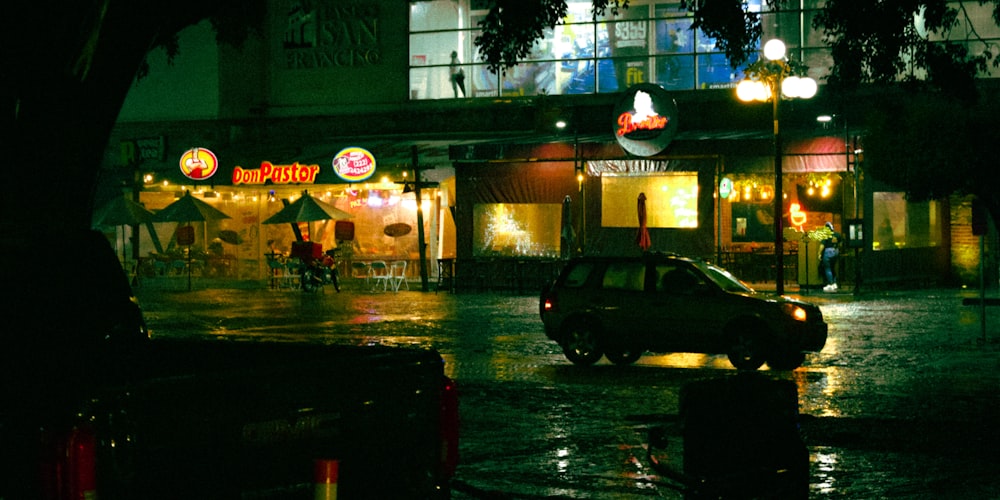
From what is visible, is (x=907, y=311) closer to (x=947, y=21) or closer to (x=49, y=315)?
(x=947, y=21)

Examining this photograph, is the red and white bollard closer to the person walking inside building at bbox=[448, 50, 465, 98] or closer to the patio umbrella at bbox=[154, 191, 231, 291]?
the patio umbrella at bbox=[154, 191, 231, 291]

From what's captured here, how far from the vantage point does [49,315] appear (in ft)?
20.9

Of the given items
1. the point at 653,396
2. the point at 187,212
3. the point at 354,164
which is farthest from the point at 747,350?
the point at 187,212

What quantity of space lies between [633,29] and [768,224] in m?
7.12

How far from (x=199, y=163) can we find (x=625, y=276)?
22.5 meters

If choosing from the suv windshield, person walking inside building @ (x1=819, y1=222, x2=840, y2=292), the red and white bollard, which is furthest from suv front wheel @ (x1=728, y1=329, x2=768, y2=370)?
person walking inside building @ (x1=819, y1=222, x2=840, y2=292)

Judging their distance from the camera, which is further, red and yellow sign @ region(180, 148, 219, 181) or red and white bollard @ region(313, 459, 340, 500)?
red and yellow sign @ region(180, 148, 219, 181)

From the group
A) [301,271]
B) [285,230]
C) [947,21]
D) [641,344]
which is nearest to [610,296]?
[641,344]

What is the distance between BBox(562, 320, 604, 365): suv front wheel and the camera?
16969mm

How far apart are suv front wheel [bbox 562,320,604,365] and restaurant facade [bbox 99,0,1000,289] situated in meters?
14.8

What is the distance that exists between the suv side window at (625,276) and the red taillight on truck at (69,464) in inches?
531

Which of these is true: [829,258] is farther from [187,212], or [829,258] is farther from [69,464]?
[69,464]

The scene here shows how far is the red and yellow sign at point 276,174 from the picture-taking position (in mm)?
36094

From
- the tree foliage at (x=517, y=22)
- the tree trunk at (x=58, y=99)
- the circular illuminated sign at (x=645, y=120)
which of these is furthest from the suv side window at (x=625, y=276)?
the circular illuminated sign at (x=645, y=120)
